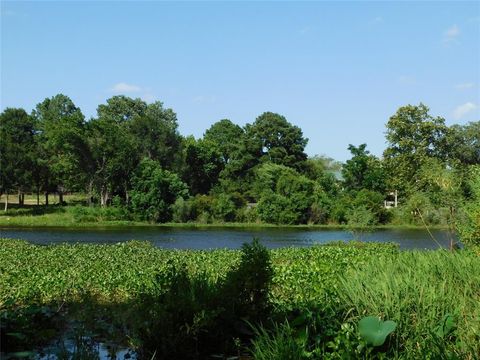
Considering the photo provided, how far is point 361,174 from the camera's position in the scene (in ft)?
202

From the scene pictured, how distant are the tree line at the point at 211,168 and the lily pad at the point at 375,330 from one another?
39.2 m

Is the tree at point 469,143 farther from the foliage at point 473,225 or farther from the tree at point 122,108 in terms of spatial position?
the foliage at point 473,225

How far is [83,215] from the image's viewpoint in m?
48.8

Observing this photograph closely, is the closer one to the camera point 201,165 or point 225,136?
point 201,165

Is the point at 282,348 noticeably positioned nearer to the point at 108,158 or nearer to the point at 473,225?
the point at 473,225

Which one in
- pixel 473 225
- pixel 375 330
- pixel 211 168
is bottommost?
pixel 375 330

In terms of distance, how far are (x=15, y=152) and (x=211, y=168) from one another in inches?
888

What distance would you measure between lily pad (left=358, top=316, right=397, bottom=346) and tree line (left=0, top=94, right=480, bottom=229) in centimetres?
3916

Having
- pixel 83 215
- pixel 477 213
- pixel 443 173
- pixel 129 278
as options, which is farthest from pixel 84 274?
pixel 83 215

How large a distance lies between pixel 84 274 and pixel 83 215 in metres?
38.2

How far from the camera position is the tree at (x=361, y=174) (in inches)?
2297

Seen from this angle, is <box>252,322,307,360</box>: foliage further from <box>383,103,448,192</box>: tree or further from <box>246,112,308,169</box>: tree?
<box>246,112,308,169</box>: tree

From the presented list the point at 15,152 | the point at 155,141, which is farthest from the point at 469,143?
the point at 15,152

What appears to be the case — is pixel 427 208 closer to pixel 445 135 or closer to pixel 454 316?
pixel 454 316
